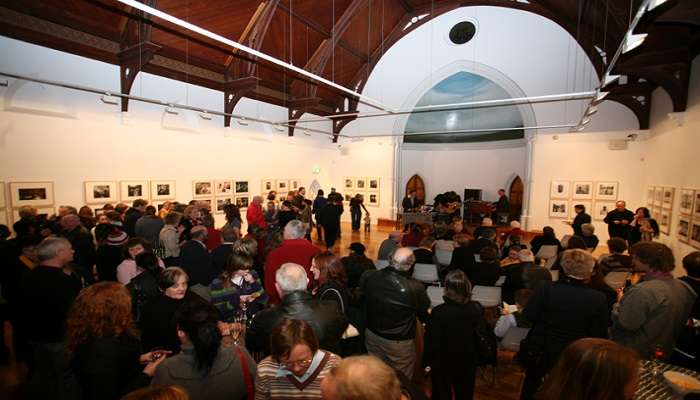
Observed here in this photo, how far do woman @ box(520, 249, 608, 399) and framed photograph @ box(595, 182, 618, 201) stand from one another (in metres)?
11.0

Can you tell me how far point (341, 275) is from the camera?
9.93ft

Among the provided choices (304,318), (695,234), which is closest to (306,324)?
(304,318)

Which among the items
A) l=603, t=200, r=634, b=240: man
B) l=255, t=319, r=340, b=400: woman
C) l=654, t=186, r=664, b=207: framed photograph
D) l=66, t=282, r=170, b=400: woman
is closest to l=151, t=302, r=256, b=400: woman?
l=255, t=319, r=340, b=400: woman

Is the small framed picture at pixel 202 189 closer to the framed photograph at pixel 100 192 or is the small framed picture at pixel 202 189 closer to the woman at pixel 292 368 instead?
the framed photograph at pixel 100 192

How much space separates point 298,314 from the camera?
225 centimetres

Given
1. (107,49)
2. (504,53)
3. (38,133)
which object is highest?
(504,53)

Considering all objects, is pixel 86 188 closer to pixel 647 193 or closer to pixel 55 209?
pixel 55 209

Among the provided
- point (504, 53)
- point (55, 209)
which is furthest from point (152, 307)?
point (504, 53)

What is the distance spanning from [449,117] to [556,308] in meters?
14.8

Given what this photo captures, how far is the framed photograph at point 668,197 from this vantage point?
291 inches

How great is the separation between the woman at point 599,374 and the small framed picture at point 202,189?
10712mm

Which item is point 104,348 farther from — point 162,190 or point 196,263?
point 162,190

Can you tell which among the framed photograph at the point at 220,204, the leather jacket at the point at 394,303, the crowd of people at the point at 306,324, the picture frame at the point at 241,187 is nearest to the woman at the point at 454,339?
the crowd of people at the point at 306,324

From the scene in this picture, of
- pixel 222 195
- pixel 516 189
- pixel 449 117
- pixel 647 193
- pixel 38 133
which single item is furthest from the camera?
pixel 449 117
